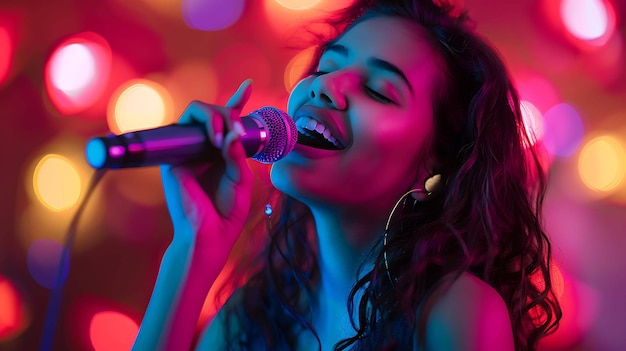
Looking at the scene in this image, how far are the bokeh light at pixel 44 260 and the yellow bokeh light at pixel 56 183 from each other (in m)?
0.10

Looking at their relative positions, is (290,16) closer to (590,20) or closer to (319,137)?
(590,20)

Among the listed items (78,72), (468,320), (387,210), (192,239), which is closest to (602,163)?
(387,210)

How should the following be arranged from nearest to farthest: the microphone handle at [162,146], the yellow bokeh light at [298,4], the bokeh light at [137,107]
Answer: the microphone handle at [162,146]
the bokeh light at [137,107]
the yellow bokeh light at [298,4]

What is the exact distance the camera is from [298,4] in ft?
6.73

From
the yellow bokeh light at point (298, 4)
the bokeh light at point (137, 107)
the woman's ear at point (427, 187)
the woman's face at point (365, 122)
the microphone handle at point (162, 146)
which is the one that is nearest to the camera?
the microphone handle at point (162, 146)

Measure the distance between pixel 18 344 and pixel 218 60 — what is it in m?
0.98

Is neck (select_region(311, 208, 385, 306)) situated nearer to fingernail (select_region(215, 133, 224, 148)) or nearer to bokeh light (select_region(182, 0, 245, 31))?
fingernail (select_region(215, 133, 224, 148))

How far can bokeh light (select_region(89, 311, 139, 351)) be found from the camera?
186 cm

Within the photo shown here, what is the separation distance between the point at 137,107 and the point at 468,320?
129 centimetres

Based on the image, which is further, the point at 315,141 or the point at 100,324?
the point at 100,324

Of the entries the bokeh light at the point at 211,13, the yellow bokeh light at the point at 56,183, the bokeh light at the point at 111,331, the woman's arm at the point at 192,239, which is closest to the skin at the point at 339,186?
the woman's arm at the point at 192,239

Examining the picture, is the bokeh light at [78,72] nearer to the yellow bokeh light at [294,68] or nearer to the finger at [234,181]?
the yellow bokeh light at [294,68]

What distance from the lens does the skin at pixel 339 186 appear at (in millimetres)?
946

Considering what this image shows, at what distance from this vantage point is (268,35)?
205 centimetres
